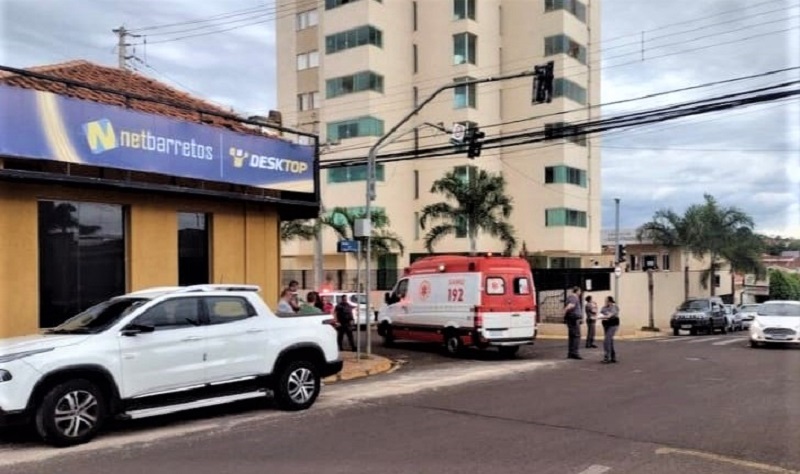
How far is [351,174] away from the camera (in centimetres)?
4722

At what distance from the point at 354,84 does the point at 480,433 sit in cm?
4069

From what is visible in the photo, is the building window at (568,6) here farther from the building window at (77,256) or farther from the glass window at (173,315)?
the glass window at (173,315)

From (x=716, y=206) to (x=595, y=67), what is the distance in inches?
563

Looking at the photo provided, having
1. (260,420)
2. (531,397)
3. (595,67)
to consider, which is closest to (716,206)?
(595,67)

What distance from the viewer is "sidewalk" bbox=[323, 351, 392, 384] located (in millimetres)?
14688

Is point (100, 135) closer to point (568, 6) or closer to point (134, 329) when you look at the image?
point (134, 329)

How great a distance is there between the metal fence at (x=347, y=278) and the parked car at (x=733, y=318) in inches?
708

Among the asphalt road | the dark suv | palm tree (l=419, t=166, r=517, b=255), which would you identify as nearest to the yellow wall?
the asphalt road

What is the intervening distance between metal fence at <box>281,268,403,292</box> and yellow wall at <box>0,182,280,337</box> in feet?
84.1

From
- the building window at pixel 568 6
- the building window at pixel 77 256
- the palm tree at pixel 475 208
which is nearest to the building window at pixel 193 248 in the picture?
the building window at pixel 77 256

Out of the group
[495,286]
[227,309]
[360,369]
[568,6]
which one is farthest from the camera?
[568,6]

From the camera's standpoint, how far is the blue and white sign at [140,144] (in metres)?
11.6

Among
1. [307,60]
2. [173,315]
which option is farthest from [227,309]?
[307,60]

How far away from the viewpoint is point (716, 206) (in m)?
44.6
